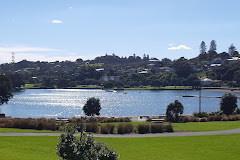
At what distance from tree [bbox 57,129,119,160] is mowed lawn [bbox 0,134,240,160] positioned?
6343mm

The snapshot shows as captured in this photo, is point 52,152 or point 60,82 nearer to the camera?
point 52,152

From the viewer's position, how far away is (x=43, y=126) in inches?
1200

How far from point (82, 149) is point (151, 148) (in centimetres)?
1011

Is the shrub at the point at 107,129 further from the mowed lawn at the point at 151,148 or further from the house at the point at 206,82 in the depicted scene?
the house at the point at 206,82

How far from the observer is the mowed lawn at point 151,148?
1975 centimetres

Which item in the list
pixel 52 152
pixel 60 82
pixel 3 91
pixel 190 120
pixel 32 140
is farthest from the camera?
pixel 60 82

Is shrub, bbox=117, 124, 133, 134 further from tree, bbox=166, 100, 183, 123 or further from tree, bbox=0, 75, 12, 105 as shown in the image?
tree, bbox=0, 75, 12, 105

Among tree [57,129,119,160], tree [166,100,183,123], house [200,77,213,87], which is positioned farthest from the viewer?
house [200,77,213,87]

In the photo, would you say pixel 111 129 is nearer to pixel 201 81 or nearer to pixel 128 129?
pixel 128 129

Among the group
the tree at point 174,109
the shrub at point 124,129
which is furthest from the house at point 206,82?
the shrub at point 124,129

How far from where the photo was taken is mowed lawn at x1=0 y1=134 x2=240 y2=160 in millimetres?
19755

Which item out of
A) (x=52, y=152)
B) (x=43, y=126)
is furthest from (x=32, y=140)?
(x=43, y=126)

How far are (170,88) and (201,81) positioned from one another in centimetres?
1843

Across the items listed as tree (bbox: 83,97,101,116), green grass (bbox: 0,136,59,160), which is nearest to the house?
tree (bbox: 83,97,101,116)
